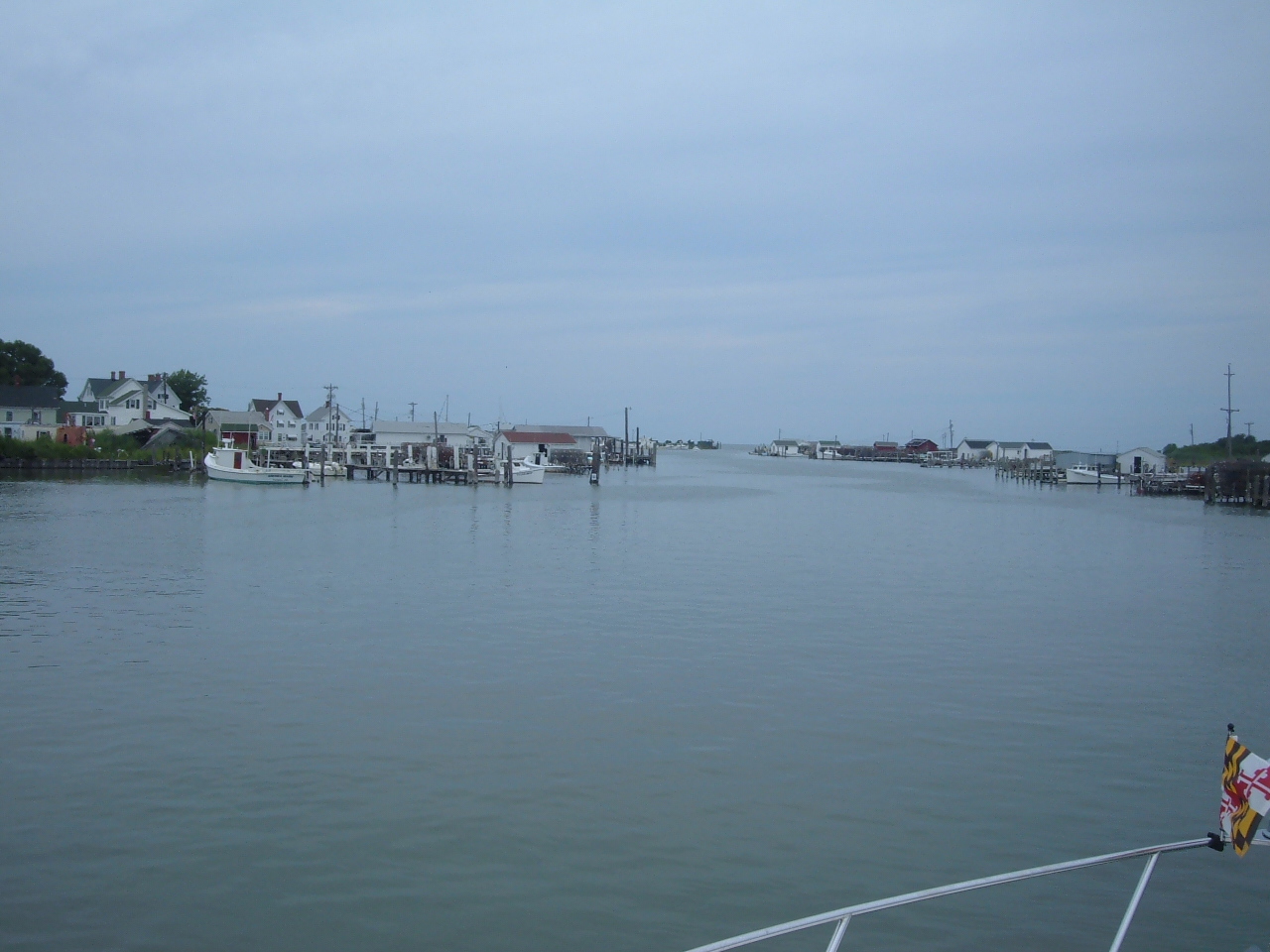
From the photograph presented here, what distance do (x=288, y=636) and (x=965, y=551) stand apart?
23950 millimetres

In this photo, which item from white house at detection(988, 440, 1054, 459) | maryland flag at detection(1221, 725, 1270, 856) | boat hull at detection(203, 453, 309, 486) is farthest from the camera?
white house at detection(988, 440, 1054, 459)

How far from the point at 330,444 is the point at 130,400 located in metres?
16.8

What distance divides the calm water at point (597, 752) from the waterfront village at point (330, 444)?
4696 centimetres

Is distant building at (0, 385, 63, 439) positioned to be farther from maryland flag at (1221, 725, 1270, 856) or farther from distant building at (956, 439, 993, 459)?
distant building at (956, 439, 993, 459)

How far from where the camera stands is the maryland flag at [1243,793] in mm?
5547

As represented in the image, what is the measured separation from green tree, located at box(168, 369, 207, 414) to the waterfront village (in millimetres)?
533

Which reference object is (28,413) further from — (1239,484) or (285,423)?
(1239,484)

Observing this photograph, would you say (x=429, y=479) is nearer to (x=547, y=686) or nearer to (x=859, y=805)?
(x=547, y=686)

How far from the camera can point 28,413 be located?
253 feet

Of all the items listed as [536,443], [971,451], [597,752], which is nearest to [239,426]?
[536,443]

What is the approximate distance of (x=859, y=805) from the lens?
10344mm

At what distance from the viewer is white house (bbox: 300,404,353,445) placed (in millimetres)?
93375

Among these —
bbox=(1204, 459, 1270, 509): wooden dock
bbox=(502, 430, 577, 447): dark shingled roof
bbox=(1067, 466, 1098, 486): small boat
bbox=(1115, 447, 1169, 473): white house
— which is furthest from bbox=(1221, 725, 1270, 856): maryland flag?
bbox=(1115, 447, 1169, 473): white house

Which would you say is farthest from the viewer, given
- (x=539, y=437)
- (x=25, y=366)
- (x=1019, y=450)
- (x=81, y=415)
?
(x=1019, y=450)
